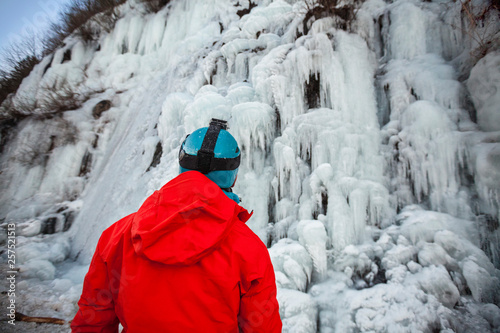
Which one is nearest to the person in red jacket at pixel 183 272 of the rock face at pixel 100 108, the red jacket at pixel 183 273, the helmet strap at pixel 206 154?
the red jacket at pixel 183 273

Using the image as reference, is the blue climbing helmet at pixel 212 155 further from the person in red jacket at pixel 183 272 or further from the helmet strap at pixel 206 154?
the person in red jacket at pixel 183 272

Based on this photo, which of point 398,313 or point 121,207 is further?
point 121,207

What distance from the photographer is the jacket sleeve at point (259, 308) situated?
91cm

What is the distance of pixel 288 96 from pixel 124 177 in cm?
410

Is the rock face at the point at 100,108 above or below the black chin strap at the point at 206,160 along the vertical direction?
above

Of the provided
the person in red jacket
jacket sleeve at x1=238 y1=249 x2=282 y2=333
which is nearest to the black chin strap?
the person in red jacket

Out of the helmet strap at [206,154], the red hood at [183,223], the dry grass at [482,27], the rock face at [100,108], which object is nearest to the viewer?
the red hood at [183,223]

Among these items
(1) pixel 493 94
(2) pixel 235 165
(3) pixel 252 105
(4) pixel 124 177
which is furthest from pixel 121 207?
(1) pixel 493 94

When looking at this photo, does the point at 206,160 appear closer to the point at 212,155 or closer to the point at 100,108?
the point at 212,155

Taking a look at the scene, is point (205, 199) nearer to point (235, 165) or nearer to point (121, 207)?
point (235, 165)

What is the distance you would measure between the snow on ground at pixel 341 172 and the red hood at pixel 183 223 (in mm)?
2009

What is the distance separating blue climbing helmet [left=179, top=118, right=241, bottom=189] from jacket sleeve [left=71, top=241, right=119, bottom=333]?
22.2 inches

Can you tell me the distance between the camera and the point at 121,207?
466 cm

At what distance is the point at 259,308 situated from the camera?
2.97 feet
